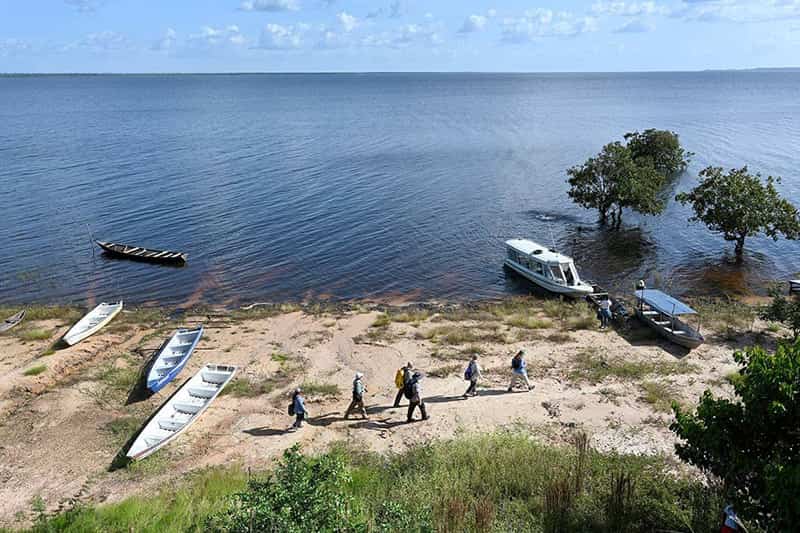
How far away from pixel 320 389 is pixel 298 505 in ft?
43.0

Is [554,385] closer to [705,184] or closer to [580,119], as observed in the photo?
[705,184]

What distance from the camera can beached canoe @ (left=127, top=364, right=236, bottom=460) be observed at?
734 inches

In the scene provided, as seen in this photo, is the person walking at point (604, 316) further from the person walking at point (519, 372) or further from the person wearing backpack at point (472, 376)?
the person wearing backpack at point (472, 376)

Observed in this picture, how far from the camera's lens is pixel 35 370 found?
81.1 ft

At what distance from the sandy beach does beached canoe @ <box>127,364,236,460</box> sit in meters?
0.37

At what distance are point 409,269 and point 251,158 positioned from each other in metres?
47.6

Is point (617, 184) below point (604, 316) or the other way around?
the other way around

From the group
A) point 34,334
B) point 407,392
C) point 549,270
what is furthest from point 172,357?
point 549,270

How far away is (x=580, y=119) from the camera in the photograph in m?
131

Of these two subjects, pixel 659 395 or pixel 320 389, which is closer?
pixel 659 395

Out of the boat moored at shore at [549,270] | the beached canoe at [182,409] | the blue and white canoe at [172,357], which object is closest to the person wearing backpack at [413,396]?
the beached canoe at [182,409]

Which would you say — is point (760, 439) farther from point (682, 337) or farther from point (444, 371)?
point (682, 337)

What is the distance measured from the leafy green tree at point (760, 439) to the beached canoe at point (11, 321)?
33.3 m

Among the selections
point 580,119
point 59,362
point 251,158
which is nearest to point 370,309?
point 59,362
